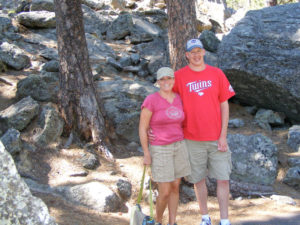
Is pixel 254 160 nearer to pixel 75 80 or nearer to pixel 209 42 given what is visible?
pixel 75 80

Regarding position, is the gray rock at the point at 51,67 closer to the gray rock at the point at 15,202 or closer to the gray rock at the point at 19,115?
the gray rock at the point at 19,115

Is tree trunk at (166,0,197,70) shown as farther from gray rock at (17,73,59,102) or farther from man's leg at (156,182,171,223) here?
man's leg at (156,182,171,223)

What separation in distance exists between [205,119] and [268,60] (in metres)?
4.93

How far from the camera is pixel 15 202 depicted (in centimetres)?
167

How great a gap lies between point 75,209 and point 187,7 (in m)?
3.91

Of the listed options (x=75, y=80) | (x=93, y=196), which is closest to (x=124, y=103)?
(x=75, y=80)

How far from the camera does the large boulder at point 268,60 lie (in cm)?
752

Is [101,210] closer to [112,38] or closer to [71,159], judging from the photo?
[71,159]

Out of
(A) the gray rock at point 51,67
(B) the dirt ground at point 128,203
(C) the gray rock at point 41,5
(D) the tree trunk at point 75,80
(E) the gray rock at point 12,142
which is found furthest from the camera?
(C) the gray rock at point 41,5

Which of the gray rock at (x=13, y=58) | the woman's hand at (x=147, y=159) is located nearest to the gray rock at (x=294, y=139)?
the woman's hand at (x=147, y=159)

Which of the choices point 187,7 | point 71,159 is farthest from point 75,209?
point 187,7

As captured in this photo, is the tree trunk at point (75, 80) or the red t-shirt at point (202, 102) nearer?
the red t-shirt at point (202, 102)

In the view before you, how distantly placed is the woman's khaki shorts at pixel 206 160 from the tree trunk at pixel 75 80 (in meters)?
2.63

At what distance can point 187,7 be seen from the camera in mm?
5797
